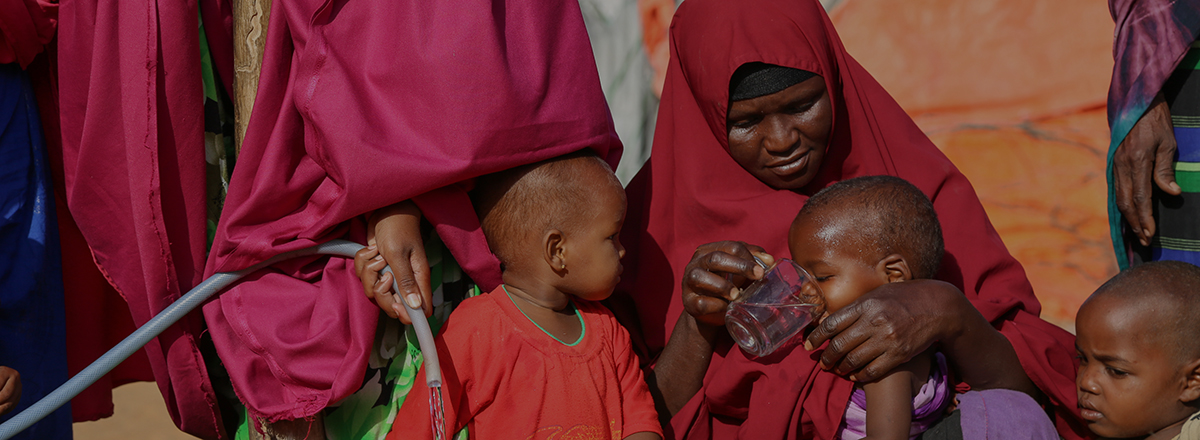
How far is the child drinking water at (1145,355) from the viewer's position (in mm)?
1996

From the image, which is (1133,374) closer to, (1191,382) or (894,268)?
(1191,382)

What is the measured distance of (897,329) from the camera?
72.5 inches

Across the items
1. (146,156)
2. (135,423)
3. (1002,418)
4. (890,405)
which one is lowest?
(135,423)

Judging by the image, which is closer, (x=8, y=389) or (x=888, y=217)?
(x=888, y=217)

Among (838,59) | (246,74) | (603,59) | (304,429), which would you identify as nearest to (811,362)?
(838,59)

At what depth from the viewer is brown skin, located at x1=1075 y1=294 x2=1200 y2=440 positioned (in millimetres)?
2002

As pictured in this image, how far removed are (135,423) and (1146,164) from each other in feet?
20.9

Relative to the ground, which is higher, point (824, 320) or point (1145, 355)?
point (824, 320)

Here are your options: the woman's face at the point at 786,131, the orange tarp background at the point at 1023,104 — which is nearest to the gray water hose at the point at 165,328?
the woman's face at the point at 786,131

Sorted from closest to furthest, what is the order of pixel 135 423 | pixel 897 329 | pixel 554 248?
pixel 897 329 < pixel 554 248 < pixel 135 423

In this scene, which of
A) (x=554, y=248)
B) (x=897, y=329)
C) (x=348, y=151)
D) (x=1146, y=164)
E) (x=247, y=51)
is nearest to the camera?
(x=897, y=329)

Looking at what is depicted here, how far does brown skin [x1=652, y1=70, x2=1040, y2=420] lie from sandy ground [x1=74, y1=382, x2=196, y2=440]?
4.69 m

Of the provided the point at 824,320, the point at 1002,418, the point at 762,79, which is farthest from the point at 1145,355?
the point at 762,79

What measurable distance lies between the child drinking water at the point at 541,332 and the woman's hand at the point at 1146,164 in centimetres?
160
